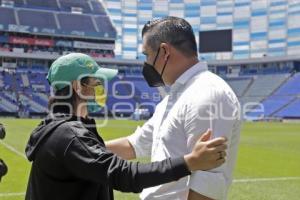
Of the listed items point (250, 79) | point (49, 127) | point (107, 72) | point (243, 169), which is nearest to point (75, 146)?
point (49, 127)

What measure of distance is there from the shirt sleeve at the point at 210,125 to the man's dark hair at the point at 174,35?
28 centimetres

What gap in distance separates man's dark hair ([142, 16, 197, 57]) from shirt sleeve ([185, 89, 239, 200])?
281 millimetres

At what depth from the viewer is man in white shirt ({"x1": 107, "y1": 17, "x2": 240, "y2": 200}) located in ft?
7.54

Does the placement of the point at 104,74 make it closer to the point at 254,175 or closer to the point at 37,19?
the point at 254,175

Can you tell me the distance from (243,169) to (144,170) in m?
9.85

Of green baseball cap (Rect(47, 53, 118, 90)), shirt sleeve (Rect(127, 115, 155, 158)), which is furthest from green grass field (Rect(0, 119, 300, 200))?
green baseball cap (Rect(47, 53, 118, 90))

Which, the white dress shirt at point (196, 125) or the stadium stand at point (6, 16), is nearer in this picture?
the white dress shirt at point (196, 125)

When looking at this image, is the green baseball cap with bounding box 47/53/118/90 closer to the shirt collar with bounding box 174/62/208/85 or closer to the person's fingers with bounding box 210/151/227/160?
the shirt collar with bounding box 174/62/208/85

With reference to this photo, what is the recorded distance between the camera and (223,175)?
236cm

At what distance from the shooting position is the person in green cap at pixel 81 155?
204 centimetres

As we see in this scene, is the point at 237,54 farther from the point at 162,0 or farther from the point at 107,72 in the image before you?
the point at 107,72

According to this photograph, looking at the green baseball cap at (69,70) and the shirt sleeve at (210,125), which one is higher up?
the green baseball cap at (69,70)

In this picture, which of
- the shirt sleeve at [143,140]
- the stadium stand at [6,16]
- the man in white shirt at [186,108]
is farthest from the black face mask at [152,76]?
Answer: the stadium stand at [6,16]

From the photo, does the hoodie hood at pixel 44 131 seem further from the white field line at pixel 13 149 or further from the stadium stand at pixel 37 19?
the stadium stand at pixel 37 19
